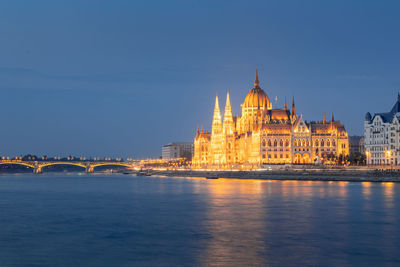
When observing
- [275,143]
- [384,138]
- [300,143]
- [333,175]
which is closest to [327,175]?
[333,175]

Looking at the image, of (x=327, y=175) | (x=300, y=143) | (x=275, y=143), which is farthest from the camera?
(x=275, y=143)

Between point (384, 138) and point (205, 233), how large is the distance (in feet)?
349

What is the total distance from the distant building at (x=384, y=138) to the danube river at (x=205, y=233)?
72.7 metres

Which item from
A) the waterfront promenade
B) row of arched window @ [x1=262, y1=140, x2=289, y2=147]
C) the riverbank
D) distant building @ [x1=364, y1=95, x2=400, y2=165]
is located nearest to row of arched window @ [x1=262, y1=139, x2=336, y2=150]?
row of arched window @ [x1=262, y1=140, x2=289, y2=147]

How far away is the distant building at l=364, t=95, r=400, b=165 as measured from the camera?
439 ft

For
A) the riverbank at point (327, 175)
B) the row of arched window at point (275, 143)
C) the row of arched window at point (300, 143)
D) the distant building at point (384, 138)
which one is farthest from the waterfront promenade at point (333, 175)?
the row of arched window at point (300, 143)

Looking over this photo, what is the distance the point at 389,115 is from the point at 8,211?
350 ft

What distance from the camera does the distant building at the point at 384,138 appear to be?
439ft

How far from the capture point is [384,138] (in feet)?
453

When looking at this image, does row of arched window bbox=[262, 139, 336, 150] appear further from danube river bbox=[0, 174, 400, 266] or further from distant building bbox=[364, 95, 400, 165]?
danube river bbox=[0, 174, 400, 266]

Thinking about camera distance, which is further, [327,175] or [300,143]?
[300,143]

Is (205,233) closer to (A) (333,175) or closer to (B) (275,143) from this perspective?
(A) (333,175)

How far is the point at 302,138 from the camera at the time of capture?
175 m

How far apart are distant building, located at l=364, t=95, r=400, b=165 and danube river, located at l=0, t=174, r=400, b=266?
72694mm
